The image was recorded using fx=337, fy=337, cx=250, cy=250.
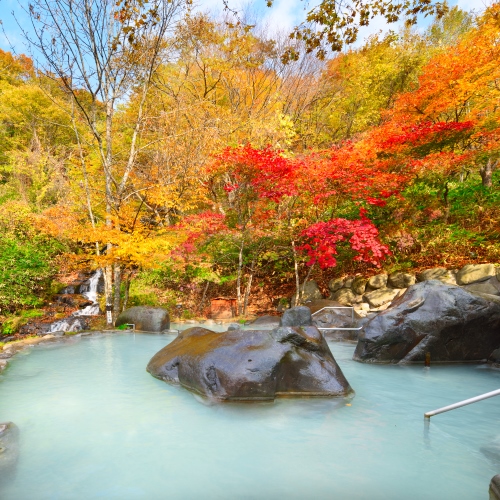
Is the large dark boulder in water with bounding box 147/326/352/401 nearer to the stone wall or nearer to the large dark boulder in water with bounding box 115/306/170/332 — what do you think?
the large dark boulder in water with bounding box 115/306/170/332

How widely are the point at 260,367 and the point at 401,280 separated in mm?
6215

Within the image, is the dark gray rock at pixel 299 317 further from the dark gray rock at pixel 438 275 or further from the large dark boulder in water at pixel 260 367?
the dark gray rock at pixel 438 275

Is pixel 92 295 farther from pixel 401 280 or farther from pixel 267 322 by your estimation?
pixel 401 280

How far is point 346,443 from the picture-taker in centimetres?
311

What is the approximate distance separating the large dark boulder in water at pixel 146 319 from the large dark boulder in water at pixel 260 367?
11.8 ft

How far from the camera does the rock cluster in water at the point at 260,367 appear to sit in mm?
3893

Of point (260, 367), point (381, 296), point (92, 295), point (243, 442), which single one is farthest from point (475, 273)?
point (92, 295)

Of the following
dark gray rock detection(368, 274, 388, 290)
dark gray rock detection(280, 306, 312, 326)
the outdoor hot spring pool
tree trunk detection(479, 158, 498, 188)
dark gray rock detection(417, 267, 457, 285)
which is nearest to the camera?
the outdoor hot spring pool

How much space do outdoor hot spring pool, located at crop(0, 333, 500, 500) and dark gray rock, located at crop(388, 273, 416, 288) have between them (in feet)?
12.8

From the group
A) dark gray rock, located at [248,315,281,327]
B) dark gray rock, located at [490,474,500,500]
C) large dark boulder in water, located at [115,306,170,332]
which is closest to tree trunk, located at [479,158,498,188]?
dark gray rock, located at [248,315,281,327]

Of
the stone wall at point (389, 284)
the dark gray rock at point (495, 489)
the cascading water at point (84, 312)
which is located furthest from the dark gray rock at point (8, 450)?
the stone wall at point (389, 284)

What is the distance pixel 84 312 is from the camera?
10633 millimetres

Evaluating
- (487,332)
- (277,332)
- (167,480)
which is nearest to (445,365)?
(487,332)

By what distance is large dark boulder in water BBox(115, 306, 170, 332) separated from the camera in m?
8.11
